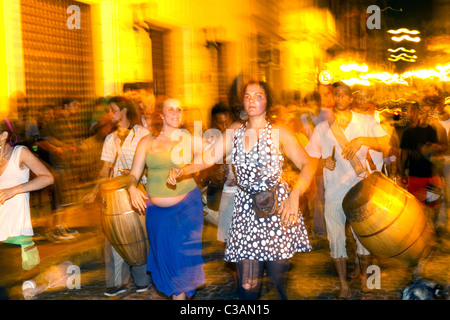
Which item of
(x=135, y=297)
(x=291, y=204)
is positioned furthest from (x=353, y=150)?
(x=135, y=297)

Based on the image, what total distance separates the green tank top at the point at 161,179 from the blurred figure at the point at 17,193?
78 centimetres

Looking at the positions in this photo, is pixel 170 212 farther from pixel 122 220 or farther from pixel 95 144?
pixel 95 144

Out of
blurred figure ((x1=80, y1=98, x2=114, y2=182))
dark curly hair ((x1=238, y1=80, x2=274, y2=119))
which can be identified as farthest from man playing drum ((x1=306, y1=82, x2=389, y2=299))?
blurred figure ((x1=80, y1=98, x2=114, y2=182))

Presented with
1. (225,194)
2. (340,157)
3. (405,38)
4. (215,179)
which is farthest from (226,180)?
(405,38)

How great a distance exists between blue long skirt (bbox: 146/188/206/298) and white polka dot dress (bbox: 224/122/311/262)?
624mm

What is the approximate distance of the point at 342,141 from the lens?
5.11 metres

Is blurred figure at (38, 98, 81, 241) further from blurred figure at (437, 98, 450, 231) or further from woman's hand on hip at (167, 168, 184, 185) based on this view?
blurred figure at (437, 98, 450, 231)

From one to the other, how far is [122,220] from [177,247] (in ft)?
2.24

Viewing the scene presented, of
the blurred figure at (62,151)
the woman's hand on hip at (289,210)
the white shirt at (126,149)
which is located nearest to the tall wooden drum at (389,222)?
the woman's hand on hip at (289,210)

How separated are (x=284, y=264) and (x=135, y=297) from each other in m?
2.03

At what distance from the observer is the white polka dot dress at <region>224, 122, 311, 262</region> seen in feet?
12.7

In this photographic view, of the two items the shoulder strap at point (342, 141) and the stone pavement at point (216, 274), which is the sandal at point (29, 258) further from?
the shoulder strap at point (342, 141)

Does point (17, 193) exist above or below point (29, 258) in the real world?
above

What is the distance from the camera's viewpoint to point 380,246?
4379 mm
